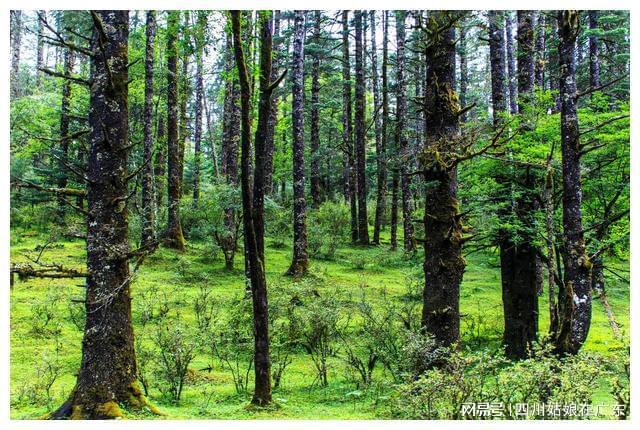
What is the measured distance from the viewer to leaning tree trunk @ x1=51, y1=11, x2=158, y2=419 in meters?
5.65

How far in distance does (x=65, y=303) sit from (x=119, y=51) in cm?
698

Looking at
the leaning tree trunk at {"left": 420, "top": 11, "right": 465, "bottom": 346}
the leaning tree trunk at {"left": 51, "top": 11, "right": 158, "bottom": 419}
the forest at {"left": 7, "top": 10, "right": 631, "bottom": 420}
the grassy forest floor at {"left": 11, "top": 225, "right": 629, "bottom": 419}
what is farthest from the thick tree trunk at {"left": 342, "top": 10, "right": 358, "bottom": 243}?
the leaning tree trunk at {"left": 51, "top": 11, "right": 158, "bottom": 419}

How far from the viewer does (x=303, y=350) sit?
9492 mm

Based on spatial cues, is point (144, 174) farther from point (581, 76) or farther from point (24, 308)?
point (581, 76)

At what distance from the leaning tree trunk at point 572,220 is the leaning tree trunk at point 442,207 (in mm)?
1370

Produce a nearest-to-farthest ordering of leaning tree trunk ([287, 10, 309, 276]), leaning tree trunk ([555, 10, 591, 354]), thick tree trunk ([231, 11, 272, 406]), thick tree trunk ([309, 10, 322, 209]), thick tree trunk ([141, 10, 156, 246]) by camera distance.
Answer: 1. thick tree trunk ([231, 11, 272, 406])
2. leaning tree trunk ([555, 10, 591, 354])
3. leaning tree trunk ([287, 10, 309, 276])
4. thick tree trunk ([141, 10, 156, 246])
5. thick tree trunk ([309, 10, 322, 209])

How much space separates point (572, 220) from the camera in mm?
6828

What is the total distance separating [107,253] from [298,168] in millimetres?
9139

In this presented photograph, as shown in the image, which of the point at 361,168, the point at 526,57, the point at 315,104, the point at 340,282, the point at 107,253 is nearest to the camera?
the point at 107,253

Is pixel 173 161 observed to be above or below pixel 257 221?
above

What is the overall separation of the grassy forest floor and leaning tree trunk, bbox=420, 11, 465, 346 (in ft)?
3.92

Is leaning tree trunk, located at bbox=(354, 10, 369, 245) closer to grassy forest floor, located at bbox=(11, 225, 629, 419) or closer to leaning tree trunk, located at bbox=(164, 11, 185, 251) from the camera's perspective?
grassy forest floor, located at bbox=(11, 225, 629, 419)

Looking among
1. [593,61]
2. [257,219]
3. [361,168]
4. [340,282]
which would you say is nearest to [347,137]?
[361,168]

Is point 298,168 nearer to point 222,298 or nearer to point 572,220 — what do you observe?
point 222,298
